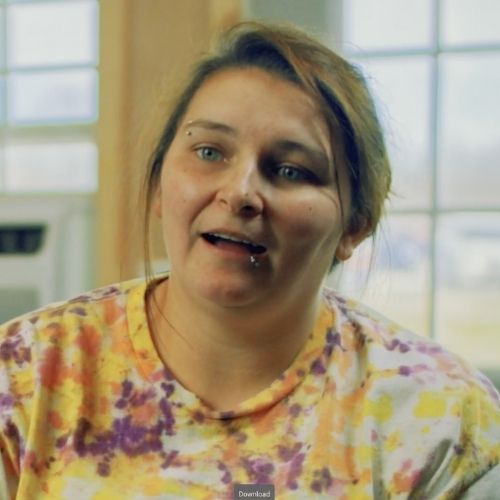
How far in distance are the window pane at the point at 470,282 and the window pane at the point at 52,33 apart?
944mm

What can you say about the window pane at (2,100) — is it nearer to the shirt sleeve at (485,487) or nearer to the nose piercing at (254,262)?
the nose piercing at (254,262)

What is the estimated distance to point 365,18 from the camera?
1680 mm

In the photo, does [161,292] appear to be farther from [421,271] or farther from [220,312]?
[421,271]

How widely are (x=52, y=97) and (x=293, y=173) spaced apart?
3.92 ft

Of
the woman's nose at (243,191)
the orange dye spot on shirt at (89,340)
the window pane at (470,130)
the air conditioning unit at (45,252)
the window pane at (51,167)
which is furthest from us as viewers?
the window pane at (51,167)

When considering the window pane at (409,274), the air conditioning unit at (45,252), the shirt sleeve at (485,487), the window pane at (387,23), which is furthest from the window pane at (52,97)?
the shirt sleeve at (485,487)

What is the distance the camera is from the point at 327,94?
1.01m

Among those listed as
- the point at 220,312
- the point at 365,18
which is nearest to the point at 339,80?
the point at 220,312

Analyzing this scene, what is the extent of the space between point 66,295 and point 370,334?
0.91 metres

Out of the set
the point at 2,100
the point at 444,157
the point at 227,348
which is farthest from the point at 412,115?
the point at 2,100

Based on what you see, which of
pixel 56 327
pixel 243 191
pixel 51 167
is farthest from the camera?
pixel 51 167

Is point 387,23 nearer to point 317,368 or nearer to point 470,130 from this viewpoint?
point 470,130

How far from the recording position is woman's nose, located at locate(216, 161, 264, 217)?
93 cm

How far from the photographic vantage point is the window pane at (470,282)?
1.62 m
